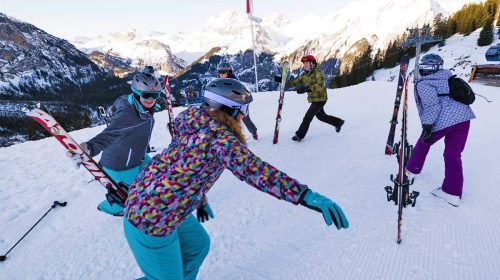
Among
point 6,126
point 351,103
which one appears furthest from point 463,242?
point 6,126

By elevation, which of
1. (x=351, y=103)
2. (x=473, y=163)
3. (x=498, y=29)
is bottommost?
(x=498, y=29)

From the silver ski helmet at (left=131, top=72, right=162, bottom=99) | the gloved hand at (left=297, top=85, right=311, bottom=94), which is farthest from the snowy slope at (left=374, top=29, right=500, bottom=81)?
the silver ski helmet at (left=131, top=72, right=162, bottom=99)

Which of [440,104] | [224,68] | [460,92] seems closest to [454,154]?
[440,104]

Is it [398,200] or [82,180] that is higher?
[398,200]

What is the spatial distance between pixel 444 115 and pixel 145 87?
13.5 feet

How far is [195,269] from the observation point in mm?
2994

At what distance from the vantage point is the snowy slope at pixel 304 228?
3.65 meters

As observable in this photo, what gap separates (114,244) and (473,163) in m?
6.52

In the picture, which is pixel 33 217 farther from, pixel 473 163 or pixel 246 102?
pixel 473 163

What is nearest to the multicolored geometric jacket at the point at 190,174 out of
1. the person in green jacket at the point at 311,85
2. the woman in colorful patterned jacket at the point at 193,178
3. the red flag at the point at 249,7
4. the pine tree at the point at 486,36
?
the woman in colorful patterned jacket at the point at 193,178

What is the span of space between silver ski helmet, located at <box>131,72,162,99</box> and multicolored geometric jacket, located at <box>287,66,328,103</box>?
186 inches

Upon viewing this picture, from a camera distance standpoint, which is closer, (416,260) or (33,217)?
(416,260)

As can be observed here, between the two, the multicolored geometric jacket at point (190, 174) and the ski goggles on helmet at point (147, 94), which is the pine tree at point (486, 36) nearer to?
the ski goggles on helmet at point (147, 94)

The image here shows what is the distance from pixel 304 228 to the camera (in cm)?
448
